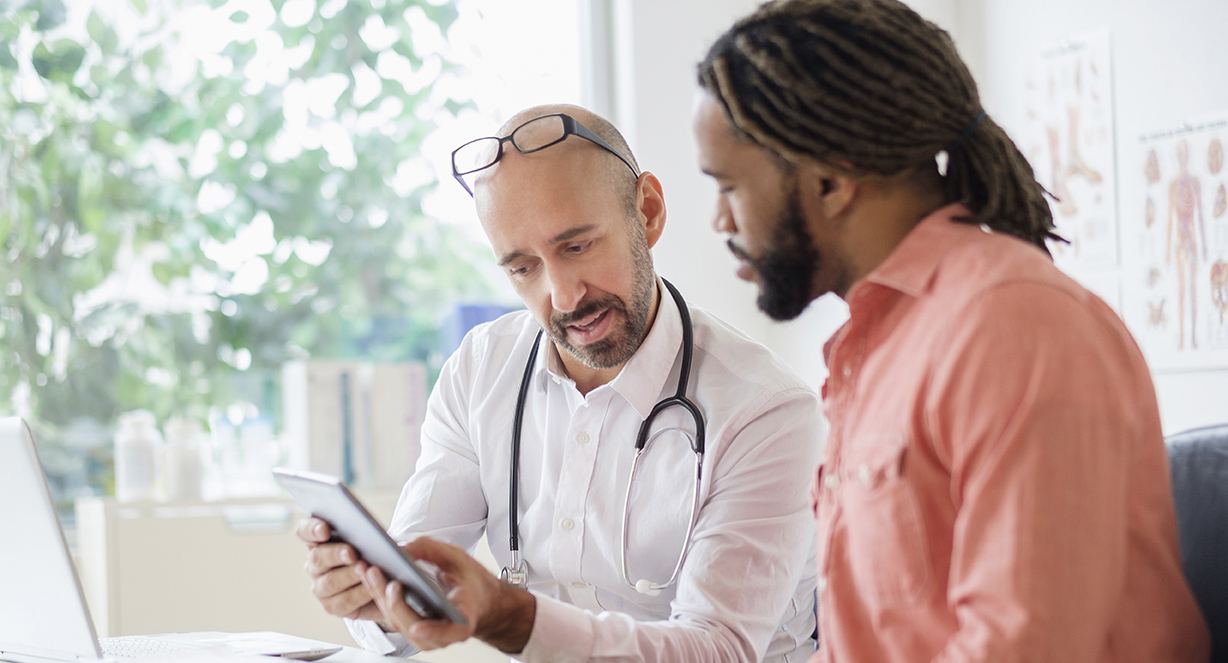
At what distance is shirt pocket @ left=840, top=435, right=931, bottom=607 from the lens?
88cm

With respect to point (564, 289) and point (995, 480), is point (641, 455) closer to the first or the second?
point (564, 289)

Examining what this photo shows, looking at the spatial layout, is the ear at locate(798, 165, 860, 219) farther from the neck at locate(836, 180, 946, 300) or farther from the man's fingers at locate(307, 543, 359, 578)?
the man's fingers at locate(307, 543, 359, 578)

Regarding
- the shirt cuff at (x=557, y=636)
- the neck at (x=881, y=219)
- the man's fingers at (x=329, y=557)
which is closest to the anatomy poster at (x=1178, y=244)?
the neck at (x=881, y=219)

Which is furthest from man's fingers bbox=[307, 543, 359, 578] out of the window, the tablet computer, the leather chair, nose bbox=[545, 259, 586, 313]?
the window

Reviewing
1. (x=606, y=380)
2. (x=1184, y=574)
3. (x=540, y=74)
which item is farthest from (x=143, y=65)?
(x=1184, y=574)

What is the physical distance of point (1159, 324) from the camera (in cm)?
217

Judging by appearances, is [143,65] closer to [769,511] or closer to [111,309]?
[111,309]

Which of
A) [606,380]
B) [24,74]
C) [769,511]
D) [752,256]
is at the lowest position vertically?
[769,511]

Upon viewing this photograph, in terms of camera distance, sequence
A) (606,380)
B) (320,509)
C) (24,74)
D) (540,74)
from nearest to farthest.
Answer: (320,509) < (606,380) < (24,74) < (540,74)

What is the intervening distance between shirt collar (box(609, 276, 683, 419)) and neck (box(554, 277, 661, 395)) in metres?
0.02

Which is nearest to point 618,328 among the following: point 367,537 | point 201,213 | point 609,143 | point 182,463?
point 609,143

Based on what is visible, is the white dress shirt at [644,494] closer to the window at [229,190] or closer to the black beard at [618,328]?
the black beard at [618,328]

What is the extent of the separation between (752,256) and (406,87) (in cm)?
218

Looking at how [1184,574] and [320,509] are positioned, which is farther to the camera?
[320,509]
